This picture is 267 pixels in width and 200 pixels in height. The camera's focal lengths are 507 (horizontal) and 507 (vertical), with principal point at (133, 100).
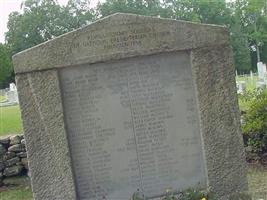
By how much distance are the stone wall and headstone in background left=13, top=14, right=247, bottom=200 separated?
3667 millimetres

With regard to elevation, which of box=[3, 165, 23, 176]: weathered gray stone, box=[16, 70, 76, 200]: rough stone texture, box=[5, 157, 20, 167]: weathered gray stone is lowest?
box=[3, 165, 23, 176]: weathered gray stone

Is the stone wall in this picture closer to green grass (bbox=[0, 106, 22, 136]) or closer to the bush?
green grass (bbox=[0, 106, 22, 136])

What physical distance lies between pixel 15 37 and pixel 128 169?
6295cm

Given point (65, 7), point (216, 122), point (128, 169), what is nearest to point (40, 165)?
point (128, 169)

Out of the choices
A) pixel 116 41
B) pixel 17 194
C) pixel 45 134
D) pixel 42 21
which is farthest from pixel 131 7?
pixel 45 134

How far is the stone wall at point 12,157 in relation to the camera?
28.8 feet

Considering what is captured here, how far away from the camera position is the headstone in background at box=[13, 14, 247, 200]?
16.7ft

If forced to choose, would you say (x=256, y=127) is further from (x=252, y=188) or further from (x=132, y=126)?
(x=132, y=126)

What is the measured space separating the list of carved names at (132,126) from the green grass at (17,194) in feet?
9.30

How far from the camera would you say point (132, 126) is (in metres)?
5.23

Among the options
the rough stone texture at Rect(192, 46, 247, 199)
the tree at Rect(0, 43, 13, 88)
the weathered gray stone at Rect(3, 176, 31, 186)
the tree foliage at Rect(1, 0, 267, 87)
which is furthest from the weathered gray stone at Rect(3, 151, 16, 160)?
the tree foliage at Rect(1, 0, 267, 87)

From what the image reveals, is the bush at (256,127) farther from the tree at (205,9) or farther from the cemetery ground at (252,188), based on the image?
the tree at (205,9)

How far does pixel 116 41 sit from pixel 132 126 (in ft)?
2.91

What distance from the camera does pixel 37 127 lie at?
511 centimetres
